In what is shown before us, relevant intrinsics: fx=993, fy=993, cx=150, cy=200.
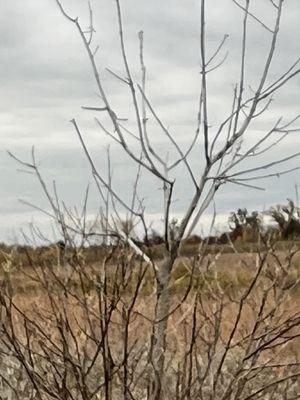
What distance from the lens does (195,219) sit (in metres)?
5.19

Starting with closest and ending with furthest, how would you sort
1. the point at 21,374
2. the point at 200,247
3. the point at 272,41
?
the point at 272,41
the point at 200,247
the point at 21,374

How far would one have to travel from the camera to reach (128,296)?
228 inches

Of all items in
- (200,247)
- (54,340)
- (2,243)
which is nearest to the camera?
(200,247)

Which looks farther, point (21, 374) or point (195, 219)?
point (21, 374)

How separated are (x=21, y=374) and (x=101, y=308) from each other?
1.71 m

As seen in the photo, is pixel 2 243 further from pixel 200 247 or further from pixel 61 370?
pixel 200 247

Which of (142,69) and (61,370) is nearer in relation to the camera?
(142,69)

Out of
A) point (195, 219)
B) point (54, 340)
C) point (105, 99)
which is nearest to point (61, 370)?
point (54, 340)

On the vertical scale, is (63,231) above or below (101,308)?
above

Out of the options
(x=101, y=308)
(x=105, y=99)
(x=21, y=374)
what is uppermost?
(x=105, y=99)

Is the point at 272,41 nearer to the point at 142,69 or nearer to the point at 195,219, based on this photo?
the point at 142,69

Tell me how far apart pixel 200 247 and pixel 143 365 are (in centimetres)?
107

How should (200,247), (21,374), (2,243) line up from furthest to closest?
(2,243) < (21,374) < (200,247)

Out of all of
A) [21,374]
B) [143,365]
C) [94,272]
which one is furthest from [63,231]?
[21,374]
